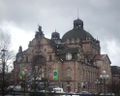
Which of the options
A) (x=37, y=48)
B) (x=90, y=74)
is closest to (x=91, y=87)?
(x=90, y=74)

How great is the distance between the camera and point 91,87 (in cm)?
8638

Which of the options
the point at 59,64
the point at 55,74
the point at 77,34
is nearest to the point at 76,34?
the point at 77,34

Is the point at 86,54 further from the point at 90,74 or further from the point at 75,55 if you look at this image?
the point at 75,55

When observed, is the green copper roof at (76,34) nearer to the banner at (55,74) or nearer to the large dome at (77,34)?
the large dome at (77,34)

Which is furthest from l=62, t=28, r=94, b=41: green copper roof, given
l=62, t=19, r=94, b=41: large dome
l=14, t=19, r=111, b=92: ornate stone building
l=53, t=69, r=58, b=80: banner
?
l=53, t=69, r=58, b=80: banner

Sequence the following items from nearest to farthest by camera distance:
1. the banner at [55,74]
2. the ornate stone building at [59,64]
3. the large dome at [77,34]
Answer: the ornate stone building at [59,64], the banner at [55,74], the large dome at [77,34]

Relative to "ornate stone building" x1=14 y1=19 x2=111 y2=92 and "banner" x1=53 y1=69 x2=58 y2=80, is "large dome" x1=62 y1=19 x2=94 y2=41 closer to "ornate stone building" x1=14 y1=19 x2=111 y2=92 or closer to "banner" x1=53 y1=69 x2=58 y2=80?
"ornate stone building" x1=14 y1=19 x2=111 y2=92

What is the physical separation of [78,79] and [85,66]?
8.15 meters

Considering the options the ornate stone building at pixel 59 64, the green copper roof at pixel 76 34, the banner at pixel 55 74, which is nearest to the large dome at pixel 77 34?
the green copper roof at pixel 76 34

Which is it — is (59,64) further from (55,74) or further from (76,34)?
(76,34)

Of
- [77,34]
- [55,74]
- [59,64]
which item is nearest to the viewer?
[55,74]

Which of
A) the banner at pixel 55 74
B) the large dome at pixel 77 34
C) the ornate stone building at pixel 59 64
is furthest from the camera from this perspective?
the large dome at pixel 77 34

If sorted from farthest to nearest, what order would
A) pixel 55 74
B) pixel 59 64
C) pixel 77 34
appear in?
pixel 77 34, pixel 59 64, pixel 55 74

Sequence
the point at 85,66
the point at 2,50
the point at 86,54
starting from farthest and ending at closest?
the point at 86,54
the point at 85,66
the point at 2,50
